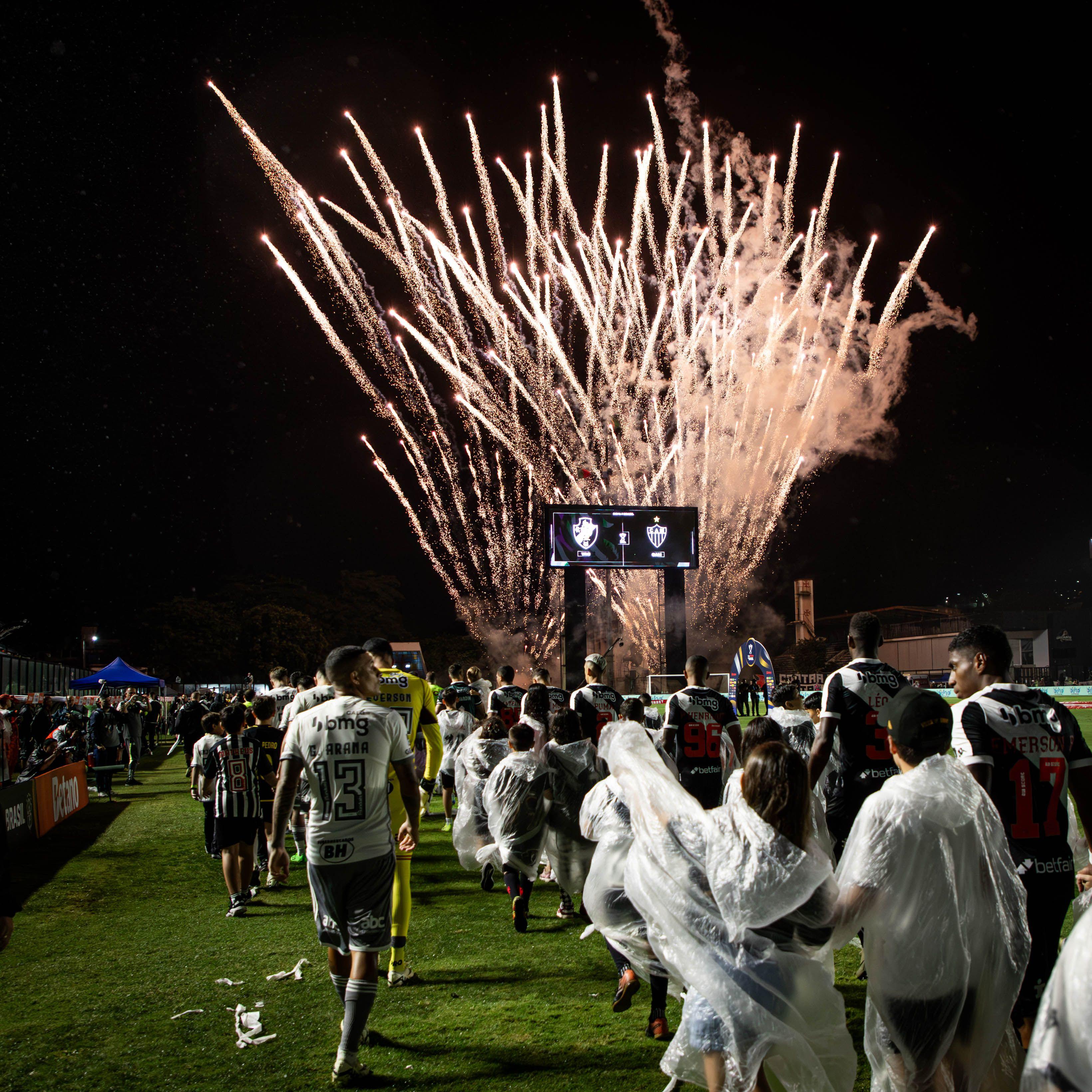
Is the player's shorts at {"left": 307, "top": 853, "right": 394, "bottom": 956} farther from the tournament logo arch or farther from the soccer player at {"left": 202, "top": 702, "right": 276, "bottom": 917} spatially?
the tournament logo arch

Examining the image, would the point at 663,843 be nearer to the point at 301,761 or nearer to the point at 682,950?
the point at 682,950

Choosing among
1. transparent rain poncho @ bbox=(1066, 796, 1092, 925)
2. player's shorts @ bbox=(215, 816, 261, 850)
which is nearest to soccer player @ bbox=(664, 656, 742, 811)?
transparent rain poncho @ bbox=(1066, 796, 1092, 925)

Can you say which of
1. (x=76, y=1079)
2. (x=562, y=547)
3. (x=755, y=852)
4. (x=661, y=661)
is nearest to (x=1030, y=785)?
(x=755, y=852)

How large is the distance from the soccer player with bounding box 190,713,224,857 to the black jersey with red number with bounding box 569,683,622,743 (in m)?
3.70

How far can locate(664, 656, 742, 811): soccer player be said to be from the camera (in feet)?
24.3

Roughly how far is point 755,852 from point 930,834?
0.58m

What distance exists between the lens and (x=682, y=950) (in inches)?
126

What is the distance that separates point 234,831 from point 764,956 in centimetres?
662

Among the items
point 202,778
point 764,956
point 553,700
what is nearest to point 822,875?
point 764,956

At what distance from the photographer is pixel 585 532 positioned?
2922 cm

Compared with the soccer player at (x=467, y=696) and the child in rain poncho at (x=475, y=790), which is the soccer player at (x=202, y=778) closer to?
the child in rain poncho at (x=475, y=790)

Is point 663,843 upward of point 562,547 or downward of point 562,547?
downward

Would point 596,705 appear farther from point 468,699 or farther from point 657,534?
point 657,534

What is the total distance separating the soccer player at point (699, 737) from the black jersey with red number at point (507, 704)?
3368 millimetres
